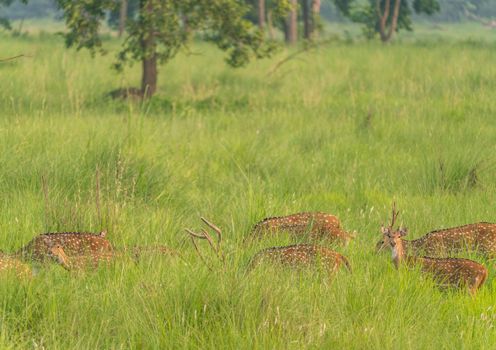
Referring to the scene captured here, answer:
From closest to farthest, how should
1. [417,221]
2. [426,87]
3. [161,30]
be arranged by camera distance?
1. [417,221]
2. [161,30]
3. [426,87]

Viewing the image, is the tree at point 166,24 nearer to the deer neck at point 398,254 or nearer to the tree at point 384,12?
the deer neck at point 398,254

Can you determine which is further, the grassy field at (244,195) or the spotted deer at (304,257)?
the spotted deer at (304,257)

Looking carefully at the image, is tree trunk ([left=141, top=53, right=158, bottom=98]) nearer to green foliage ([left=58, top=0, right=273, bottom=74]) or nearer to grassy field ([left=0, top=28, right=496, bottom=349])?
green foliage ([left=58, top=0, right=273, bottom=74])

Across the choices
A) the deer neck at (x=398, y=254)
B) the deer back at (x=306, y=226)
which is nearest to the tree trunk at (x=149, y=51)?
the deer back at (x=306, y=226)

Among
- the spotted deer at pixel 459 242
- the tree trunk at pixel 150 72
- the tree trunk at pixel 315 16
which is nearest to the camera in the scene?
the spotted deer at pixel 459 242

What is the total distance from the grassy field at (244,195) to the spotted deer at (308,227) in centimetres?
14

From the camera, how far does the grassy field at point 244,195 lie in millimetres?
4875

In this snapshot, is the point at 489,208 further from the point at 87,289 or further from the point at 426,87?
the point at 426,87

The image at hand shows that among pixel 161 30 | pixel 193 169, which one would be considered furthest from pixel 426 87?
pixel 193 169

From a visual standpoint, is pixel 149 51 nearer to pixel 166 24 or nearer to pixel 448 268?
pixel 166 24

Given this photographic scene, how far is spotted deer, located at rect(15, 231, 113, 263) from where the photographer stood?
6133 mm

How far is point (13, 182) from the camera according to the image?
8461mm

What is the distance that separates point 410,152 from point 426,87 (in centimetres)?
595

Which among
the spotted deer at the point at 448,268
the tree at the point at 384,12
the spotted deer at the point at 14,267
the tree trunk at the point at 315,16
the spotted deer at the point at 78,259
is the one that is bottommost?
the tree at the point at 384,12
